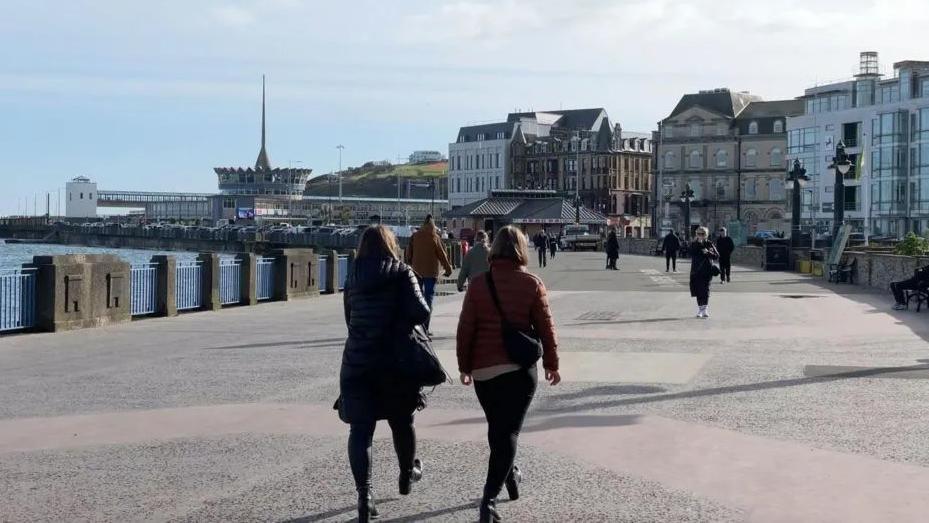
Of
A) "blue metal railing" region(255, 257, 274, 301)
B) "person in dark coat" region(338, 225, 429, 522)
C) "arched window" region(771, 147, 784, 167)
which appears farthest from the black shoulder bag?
"arched window" region(771, 147, 784, 167)

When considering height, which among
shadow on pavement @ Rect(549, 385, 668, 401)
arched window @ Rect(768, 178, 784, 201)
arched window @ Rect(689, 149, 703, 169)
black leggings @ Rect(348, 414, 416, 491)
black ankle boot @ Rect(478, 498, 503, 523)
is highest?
arched window @ Rect(689, 149, 703, 169)

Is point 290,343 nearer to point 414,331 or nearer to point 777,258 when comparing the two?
point 414,331

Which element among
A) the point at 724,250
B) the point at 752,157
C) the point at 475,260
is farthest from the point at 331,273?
the point at 752,157

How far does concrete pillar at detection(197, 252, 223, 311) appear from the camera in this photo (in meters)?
24.3

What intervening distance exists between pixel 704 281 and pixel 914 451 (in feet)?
41.6

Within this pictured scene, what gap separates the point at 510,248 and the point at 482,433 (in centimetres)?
301

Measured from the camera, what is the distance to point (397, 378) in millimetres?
6996

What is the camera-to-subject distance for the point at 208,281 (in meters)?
24.5

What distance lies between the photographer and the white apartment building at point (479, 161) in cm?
15575

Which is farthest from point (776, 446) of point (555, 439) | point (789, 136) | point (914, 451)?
point (789, 136)

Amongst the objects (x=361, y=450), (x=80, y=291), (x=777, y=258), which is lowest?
(x=361, y=450)

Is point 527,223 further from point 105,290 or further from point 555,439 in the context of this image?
point 555,439

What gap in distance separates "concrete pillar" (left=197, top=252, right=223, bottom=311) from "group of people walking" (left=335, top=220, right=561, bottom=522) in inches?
699

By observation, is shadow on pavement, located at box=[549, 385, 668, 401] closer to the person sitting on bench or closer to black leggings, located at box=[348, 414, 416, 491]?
black leggings, located at box=[348, 414, 416, 491]
